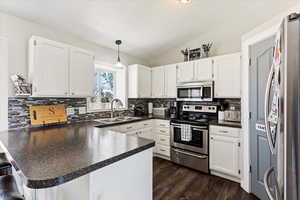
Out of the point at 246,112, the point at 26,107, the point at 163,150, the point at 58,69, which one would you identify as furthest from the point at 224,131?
the point at 26,107

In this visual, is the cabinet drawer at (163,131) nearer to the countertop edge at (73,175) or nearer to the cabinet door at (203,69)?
the cabinet door at (203,69)

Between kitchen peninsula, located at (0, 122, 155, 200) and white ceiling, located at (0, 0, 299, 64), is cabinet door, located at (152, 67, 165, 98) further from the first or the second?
kitchen peninsula, located at (0, 122, 155, 200)

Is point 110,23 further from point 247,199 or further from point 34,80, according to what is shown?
point 247,199

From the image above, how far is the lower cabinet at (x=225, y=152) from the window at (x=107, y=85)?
6.75ft

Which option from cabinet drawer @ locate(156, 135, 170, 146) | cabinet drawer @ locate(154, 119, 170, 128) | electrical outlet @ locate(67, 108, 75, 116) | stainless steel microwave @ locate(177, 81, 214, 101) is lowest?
cabinet drawer @ locate(156, 135, 170, 146)

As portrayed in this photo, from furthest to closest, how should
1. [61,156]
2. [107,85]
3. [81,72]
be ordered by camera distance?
[107,85], [81,72], [61,156]

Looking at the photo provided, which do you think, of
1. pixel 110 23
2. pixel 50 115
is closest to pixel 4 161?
pixel 50 115

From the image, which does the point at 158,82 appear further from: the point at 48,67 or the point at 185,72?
the point at 48,67

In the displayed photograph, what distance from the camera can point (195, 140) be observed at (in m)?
2.76

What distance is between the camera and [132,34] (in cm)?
292

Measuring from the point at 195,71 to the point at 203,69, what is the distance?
17 centimetres

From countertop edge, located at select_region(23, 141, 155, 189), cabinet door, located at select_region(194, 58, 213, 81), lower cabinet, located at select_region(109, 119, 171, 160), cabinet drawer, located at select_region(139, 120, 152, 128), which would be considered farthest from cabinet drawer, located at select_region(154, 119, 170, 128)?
countertop edge, located at select_region(23, 141, 155, 189)

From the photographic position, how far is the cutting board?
7.06 ft

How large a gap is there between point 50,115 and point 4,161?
893 millimetres
